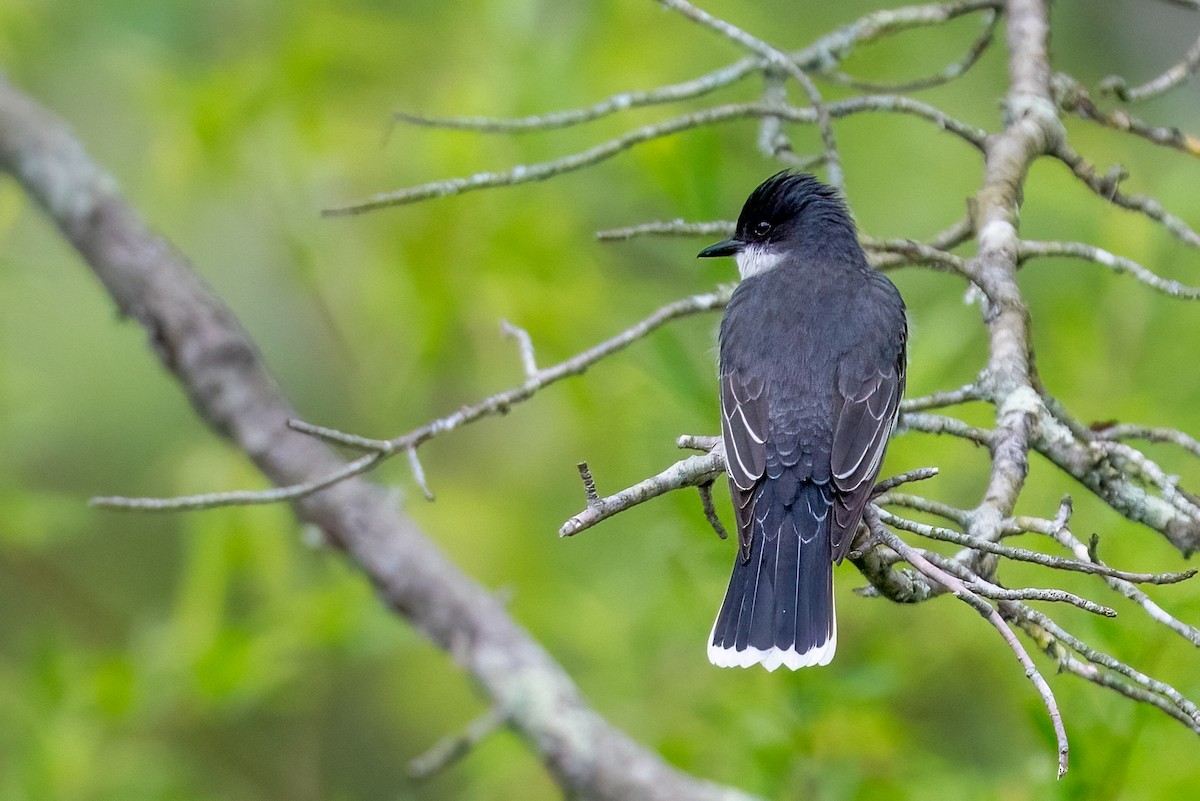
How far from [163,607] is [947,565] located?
220 inches

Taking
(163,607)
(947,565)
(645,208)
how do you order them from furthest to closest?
(163,607)
(645,208)
(947,565)

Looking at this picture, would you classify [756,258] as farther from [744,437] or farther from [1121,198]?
[1121,198]

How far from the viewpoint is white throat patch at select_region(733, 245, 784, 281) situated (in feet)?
15.5

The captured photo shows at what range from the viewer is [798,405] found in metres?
4.00

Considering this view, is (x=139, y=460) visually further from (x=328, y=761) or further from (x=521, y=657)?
(x=521, y=657)

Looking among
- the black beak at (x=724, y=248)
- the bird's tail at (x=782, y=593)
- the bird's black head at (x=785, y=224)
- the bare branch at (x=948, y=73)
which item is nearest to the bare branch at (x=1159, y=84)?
the bare branch at (x=948, y=73)

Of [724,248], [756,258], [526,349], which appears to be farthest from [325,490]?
[756,258]

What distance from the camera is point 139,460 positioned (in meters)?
8.13

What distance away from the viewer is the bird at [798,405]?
3.55 meters

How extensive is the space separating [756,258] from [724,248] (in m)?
0.19

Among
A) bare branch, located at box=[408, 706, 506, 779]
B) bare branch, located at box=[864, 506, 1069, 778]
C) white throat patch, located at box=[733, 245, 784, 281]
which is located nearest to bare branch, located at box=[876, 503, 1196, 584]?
bare branch, located at box=[864, 506, 1069, 778]

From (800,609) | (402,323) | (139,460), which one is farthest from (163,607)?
(800,609)

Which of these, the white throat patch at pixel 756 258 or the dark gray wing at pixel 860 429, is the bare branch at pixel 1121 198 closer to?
the dark gray wing at pixel 860 429

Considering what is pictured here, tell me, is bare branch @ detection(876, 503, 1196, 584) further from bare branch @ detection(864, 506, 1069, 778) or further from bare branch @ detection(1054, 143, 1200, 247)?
bare branch @ detection(1054, 143, 1200, 247)
